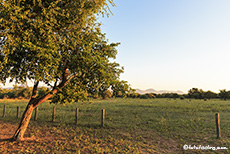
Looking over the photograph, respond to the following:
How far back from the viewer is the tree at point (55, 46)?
757 centimetres

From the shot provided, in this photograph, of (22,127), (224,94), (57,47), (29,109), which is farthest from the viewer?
(224,94)

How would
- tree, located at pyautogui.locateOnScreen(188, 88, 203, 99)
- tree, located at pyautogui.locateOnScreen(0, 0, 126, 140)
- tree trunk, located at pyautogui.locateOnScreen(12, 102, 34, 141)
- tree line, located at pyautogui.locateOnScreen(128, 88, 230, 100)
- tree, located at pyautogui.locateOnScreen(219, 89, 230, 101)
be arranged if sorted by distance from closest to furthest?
tree, located at pyautogui.locateOnScreen(0, 0, 126, 140)
tree trunk, located at pyautogui.locateOnScreen(12, 102, 34, 141)
tree, located at pyautogui.locateOnScreen(219, 89, 230, 101)
tree line, located at pyautogui.locateOnScreen(128, 88, 230, 100)
tree, located at pyautogui.locateOnScreen(188, 88, 203, 99)

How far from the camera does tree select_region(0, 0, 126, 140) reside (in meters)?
7.57

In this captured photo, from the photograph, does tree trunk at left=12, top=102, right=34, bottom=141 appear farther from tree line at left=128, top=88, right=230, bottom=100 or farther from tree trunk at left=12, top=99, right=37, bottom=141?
tree line at left=128, top=88, right=230, bottom=100

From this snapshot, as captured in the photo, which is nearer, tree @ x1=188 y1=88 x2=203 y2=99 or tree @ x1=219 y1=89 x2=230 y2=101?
tree @ x1=219 y1=89 x2=230 y2=101

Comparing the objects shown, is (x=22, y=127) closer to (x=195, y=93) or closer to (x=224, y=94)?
(x=224, y=94)

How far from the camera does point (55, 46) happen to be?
8.35m

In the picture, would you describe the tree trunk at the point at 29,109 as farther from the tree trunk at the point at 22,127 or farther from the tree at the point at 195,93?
the tree at the point at 195,93

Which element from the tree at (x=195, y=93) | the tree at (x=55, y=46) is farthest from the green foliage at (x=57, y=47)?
the tree at (x=195, y=93)

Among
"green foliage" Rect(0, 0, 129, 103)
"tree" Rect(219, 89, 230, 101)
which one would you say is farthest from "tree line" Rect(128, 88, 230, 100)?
"green foliage" Rect(0, 0, 129, 103)

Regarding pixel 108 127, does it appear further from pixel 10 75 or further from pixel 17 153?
pixel 10 75

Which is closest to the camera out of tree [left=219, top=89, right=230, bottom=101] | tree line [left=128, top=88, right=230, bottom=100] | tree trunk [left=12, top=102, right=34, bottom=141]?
tree trunk [left=12, top=102, right=34, bottom=141]

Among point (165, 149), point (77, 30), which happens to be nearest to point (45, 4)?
point (77, 30)

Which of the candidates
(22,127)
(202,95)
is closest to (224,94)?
(202,95)
